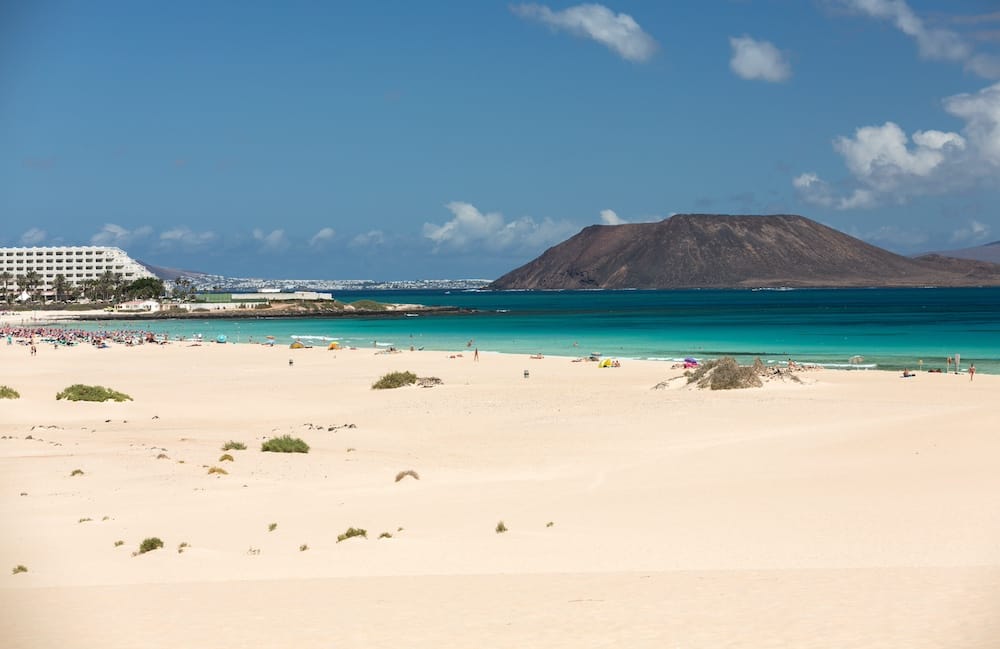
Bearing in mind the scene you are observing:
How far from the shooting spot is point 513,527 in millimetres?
14336

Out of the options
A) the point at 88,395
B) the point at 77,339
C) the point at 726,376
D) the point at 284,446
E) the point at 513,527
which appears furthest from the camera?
the point at 77,339

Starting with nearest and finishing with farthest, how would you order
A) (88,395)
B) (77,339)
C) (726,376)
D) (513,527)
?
1. (513,527)
2. (88,395)
3. (726,376)
4. (77,339)

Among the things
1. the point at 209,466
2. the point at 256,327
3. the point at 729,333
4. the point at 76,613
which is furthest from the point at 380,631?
the point at 256,327

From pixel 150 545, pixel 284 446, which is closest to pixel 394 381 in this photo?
pixel 284 446

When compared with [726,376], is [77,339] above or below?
below

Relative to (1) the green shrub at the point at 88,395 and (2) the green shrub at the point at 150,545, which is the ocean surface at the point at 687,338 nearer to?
(1) the green shrub at the point at 88,395

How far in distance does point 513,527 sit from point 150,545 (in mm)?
4884

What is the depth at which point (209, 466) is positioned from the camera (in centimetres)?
1917

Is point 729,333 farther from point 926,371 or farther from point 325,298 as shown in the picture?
point 325,298

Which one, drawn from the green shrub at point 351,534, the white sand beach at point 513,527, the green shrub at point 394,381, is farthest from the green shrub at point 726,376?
the green shrub at point 351,534

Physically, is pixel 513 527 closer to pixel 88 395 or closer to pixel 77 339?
pixel 88 395

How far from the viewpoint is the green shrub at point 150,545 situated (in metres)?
12.6

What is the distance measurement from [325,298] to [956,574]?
565 feet

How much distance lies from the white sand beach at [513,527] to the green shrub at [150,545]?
0.26m
